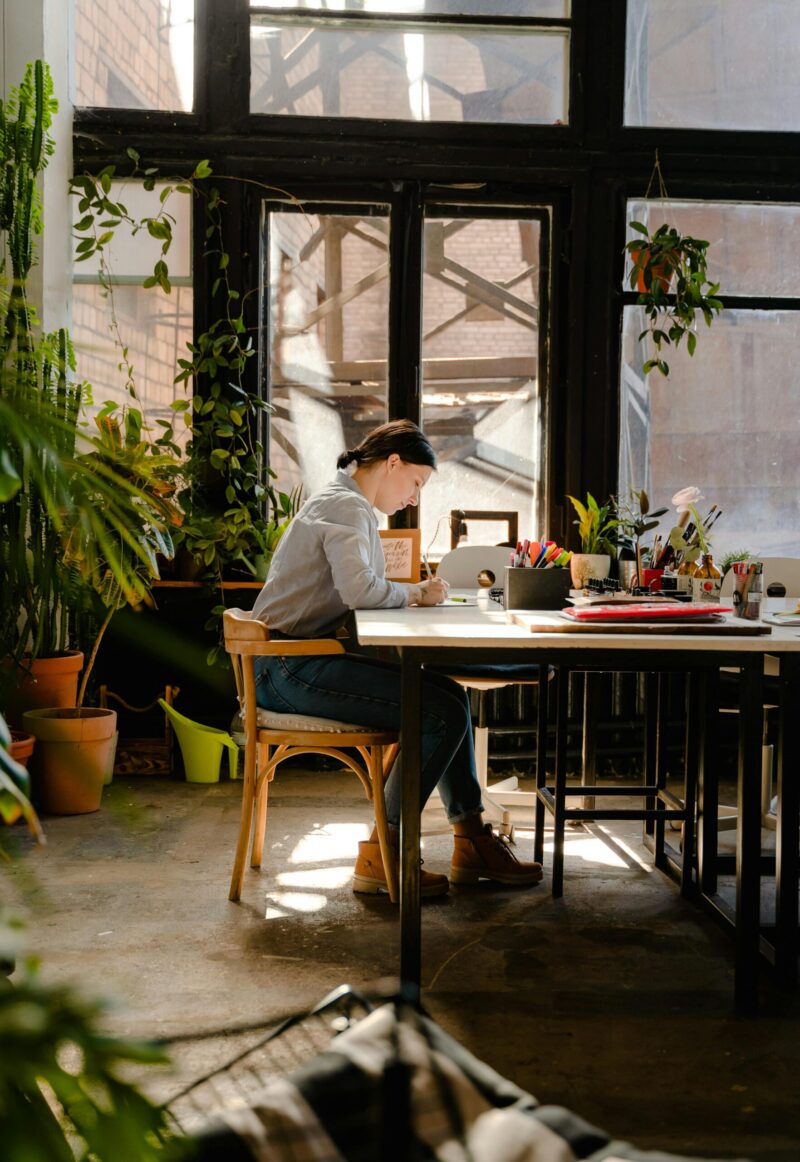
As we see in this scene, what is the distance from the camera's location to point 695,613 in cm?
244

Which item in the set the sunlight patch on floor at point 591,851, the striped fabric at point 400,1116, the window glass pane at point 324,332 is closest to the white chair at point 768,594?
the sunlight patch on floor at point 591,851

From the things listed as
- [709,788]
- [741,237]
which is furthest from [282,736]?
[741,237]

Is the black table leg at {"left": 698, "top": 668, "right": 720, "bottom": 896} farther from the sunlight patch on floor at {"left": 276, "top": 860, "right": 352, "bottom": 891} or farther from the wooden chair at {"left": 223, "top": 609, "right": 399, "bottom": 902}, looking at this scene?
the sunlight patch on floor at {"left": 276, "top": 860, "right": 352, "bottom": 891}

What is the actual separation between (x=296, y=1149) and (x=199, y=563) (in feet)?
12.5

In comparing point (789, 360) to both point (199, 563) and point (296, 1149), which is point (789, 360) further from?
point (296, 1149)

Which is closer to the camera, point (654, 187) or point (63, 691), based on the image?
point (63, 691)

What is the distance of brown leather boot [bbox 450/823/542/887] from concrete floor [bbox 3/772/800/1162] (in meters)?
0.05

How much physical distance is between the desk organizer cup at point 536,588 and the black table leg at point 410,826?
2.06 ft

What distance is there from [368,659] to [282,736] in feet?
1.01

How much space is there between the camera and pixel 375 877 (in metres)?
3.05

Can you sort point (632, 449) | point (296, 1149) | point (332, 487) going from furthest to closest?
point (632, 449) → point (332, 487) → point (296, 1149)

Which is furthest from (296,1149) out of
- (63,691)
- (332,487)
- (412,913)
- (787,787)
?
(63,691)

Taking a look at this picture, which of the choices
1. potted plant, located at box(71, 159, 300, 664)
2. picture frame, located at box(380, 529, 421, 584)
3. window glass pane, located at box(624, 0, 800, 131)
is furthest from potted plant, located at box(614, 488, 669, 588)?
window glass pane, located at box(624, 0, 800, 131)

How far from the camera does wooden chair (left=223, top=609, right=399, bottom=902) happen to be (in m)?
2.82
